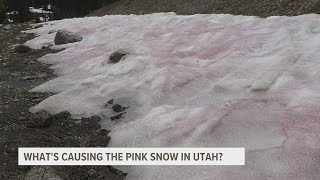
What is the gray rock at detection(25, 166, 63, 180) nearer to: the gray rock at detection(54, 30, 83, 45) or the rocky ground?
the rocky ground

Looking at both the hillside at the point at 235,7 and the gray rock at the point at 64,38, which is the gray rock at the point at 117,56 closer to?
the gray rock at the point at 64,38

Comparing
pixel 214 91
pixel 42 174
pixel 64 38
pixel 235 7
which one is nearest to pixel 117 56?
pixel 214 91

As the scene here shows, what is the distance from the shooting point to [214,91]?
9.19 meters

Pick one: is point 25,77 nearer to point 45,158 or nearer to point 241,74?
point 45,158

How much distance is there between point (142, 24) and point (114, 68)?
756 cm

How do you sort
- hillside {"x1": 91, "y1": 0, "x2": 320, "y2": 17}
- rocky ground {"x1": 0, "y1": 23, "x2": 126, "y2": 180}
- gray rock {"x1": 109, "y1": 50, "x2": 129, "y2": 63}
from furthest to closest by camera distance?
hillside {"x1": 91, "y1": 0, "x2": 320, "y2": 17} → gray rock {"x1": 109, "y1": 50, "x2": 129, "y2": 63} → rocky ground {"x1": 0, "y1": 23, "x2": 126, "y2": 180}

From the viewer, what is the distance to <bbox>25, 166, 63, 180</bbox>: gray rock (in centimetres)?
650

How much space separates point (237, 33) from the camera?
13.2 metres

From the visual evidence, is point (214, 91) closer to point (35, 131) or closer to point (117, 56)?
point (35, 131)

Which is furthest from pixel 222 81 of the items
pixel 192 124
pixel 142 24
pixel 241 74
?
pixel 142 24

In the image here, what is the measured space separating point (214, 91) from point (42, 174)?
444cm

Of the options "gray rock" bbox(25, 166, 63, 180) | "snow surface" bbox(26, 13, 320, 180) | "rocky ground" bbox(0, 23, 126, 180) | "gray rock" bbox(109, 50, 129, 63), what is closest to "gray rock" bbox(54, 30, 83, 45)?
"snow surface" bbox(26, 13, 320, 180)

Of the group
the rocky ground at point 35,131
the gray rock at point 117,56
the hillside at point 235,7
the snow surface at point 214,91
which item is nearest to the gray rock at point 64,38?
the snow surface at point 214,91

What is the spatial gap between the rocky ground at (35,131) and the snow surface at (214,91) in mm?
378
